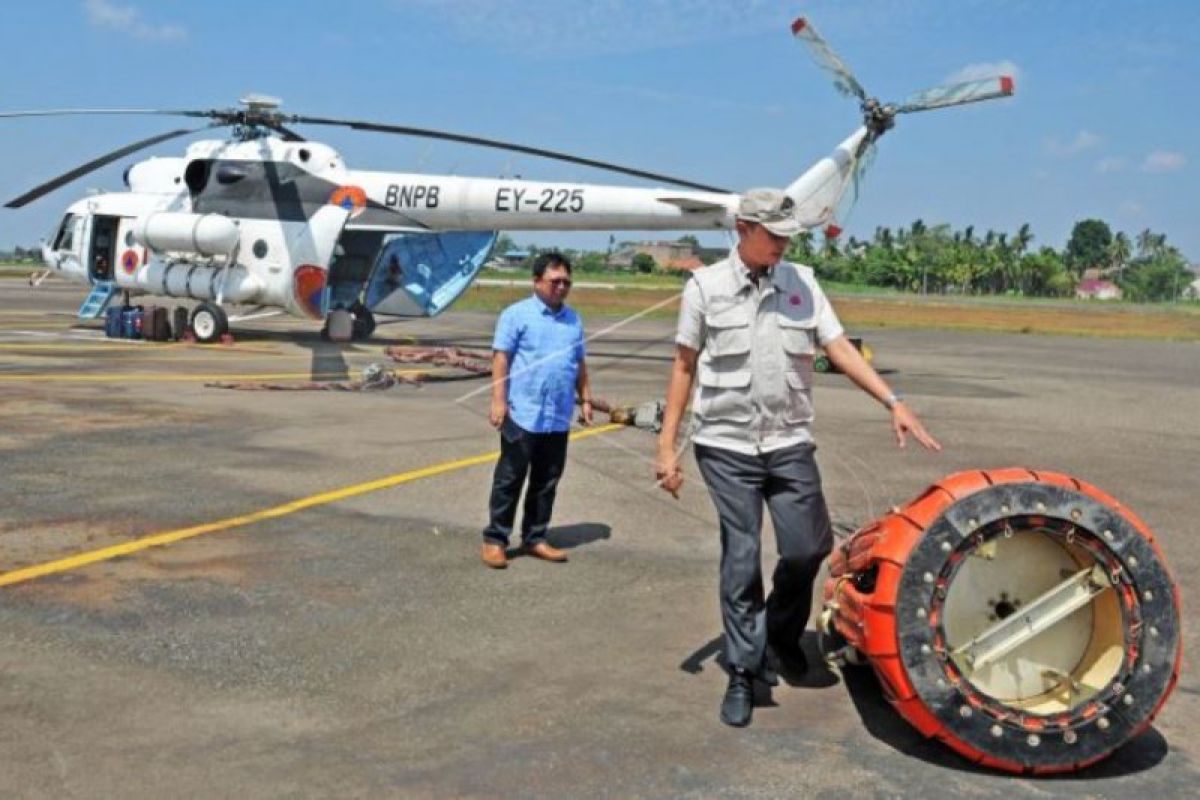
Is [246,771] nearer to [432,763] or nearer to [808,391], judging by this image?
[432,763]

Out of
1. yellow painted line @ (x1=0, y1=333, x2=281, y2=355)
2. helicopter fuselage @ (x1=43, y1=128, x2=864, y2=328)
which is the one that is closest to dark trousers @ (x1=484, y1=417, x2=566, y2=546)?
helicopter fuselage @ (x1=43, y1=128, x2=864, y2=328)

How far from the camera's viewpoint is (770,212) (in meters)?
4.50

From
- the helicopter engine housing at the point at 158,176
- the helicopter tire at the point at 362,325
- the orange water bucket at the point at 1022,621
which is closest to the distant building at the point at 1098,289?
the helicopter tire at the point at 362,325

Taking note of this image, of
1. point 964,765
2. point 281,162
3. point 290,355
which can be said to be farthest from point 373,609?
point 281,162

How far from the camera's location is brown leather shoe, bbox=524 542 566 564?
6617 mm

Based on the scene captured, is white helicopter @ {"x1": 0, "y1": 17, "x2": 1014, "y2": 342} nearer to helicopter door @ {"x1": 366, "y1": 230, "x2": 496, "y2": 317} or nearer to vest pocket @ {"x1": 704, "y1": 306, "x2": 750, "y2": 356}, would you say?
helicopter door @ {"x1": 366, "y1": 230, "x2": 496, "y2": 317}

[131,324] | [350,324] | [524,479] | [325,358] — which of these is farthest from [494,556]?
[131,324]

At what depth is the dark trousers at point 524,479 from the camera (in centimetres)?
653

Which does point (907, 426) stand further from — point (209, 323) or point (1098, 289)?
point (1098, 289)

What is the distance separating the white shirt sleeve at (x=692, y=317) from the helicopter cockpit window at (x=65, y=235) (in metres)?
21.8

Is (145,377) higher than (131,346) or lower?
higher

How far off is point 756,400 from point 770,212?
0.78 m

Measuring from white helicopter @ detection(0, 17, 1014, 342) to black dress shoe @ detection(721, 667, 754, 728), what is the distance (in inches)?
546

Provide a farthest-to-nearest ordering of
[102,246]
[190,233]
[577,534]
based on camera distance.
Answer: [102,246] → [190,233] → [577,534]
